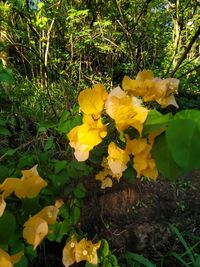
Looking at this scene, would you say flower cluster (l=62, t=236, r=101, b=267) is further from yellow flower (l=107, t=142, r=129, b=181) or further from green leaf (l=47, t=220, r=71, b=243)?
yellow flower (l=107, t=142, r=129, b=181)

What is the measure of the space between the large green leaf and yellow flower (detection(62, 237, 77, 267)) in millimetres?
576

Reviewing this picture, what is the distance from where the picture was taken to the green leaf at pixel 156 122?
0.54 metres

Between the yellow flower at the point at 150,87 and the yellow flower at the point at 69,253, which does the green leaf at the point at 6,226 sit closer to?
the yellow flower at the point at 150,87

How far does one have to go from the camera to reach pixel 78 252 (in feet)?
3.30

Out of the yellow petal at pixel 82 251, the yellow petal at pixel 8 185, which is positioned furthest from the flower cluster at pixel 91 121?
the yellow petal at pixel 82 251

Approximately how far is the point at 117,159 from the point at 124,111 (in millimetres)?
91

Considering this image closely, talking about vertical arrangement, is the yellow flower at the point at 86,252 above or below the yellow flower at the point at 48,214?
below

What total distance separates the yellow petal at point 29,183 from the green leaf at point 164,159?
18cm

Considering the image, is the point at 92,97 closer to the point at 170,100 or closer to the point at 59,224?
the point at 170,100

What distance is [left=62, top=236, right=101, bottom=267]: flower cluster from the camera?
0.99m

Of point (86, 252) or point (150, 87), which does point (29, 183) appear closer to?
point (150, 87)

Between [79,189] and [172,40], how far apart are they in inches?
216

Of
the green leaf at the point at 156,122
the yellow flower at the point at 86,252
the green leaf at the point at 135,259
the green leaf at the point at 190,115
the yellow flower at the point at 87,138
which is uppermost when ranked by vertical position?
the green leaf at the point at 190,115

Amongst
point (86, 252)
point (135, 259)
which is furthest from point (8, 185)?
point (135, 259)
